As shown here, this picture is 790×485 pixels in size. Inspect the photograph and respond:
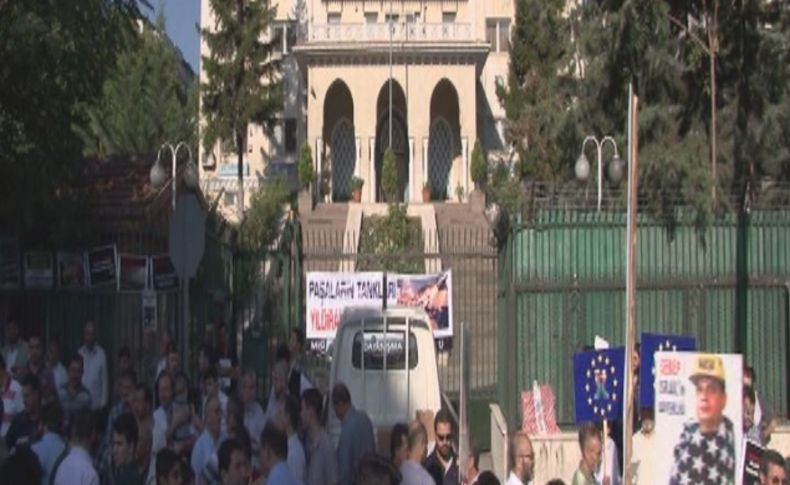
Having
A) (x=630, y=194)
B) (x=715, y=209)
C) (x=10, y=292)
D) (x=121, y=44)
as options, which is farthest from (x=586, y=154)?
(x=630, y=194)

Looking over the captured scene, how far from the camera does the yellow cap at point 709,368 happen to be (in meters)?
9.00

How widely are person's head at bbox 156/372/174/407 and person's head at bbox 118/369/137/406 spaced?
8.4 inches

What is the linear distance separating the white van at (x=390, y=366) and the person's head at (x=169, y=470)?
734cm

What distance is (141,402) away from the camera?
988cm

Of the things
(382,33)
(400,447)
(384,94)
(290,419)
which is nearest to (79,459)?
(290,419)

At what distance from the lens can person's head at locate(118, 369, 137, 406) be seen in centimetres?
1018

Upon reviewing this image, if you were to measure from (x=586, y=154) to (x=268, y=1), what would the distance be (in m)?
20.7

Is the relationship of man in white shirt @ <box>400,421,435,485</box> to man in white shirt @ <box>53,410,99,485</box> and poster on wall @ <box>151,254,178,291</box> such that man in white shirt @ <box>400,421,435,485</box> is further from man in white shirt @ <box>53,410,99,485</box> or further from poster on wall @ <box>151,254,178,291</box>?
poster on wall @ <box>151,254,178,291</box>

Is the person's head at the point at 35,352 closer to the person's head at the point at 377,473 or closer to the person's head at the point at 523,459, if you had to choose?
the person's head at the point at 523,459

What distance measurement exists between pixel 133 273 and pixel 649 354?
8623mm

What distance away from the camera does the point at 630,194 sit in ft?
31.2

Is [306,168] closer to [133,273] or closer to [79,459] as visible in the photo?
[133,273]

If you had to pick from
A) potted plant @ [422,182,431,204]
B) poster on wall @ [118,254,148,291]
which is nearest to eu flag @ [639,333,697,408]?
poster on wall @ [118,254,148,291]

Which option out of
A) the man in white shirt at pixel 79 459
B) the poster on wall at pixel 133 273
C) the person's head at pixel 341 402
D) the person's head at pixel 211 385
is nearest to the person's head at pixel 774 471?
the person's head at pixel 341 402
